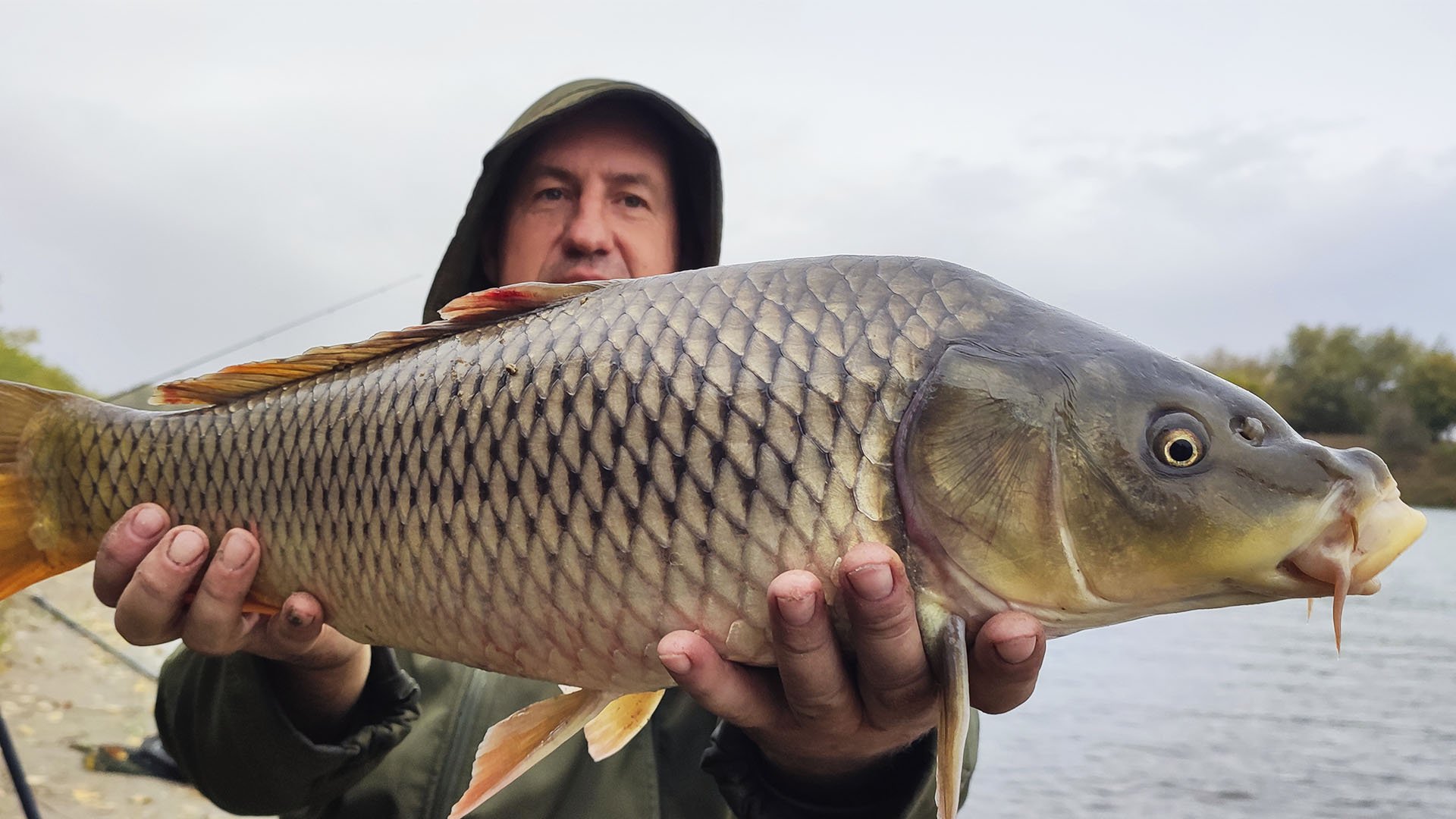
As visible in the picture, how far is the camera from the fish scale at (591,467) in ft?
3.51

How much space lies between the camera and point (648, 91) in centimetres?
250

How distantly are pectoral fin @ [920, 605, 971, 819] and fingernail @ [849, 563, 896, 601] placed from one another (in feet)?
0.28

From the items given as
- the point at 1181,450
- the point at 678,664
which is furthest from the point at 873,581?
the point at 1181,450

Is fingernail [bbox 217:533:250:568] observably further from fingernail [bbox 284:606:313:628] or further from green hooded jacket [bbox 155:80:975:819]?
green hooded jacket [bbox 155:80:975:819]

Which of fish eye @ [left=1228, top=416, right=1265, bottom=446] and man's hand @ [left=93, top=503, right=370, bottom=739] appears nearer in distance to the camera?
fish eye @ [left=1228, top=416, right=1265, bottom=446]

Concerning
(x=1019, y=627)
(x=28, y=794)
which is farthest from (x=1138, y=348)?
(x=28, y=794)

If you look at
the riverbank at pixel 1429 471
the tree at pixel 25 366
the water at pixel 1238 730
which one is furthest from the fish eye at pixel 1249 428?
the riverbank at pixel 1429 471

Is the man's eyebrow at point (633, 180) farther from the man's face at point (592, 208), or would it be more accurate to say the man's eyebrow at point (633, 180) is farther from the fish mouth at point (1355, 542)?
the fish mouth at point (1355, 542)

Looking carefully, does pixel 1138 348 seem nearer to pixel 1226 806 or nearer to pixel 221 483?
pixel 221 483

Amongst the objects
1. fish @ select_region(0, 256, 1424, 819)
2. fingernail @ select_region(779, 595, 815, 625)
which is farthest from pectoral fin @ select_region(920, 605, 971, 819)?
fingernail @ select_region(779, 595, 815, 625)

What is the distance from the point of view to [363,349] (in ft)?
4.57

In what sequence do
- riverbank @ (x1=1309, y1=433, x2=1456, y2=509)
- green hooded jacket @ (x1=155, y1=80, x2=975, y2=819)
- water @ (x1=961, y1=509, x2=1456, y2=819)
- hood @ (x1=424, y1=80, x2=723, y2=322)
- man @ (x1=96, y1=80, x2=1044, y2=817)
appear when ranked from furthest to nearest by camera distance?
riverbank @ (x1=1309, y1=433, x2=1456, y2=509)
water @ (x1=961, y1=509, x2=1456, y2=819)
hood @ (x1=424, y1=80, x2=723, y2=322)
green hooded jacket @ (x1=155, y1=80, x2=975, y2=819)
man @ (x1=96, y1=80, x2=1044, y2=817)

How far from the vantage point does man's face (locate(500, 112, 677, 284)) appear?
238 centimetres

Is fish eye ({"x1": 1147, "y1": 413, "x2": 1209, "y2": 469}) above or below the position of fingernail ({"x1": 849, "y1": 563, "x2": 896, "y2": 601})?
above
